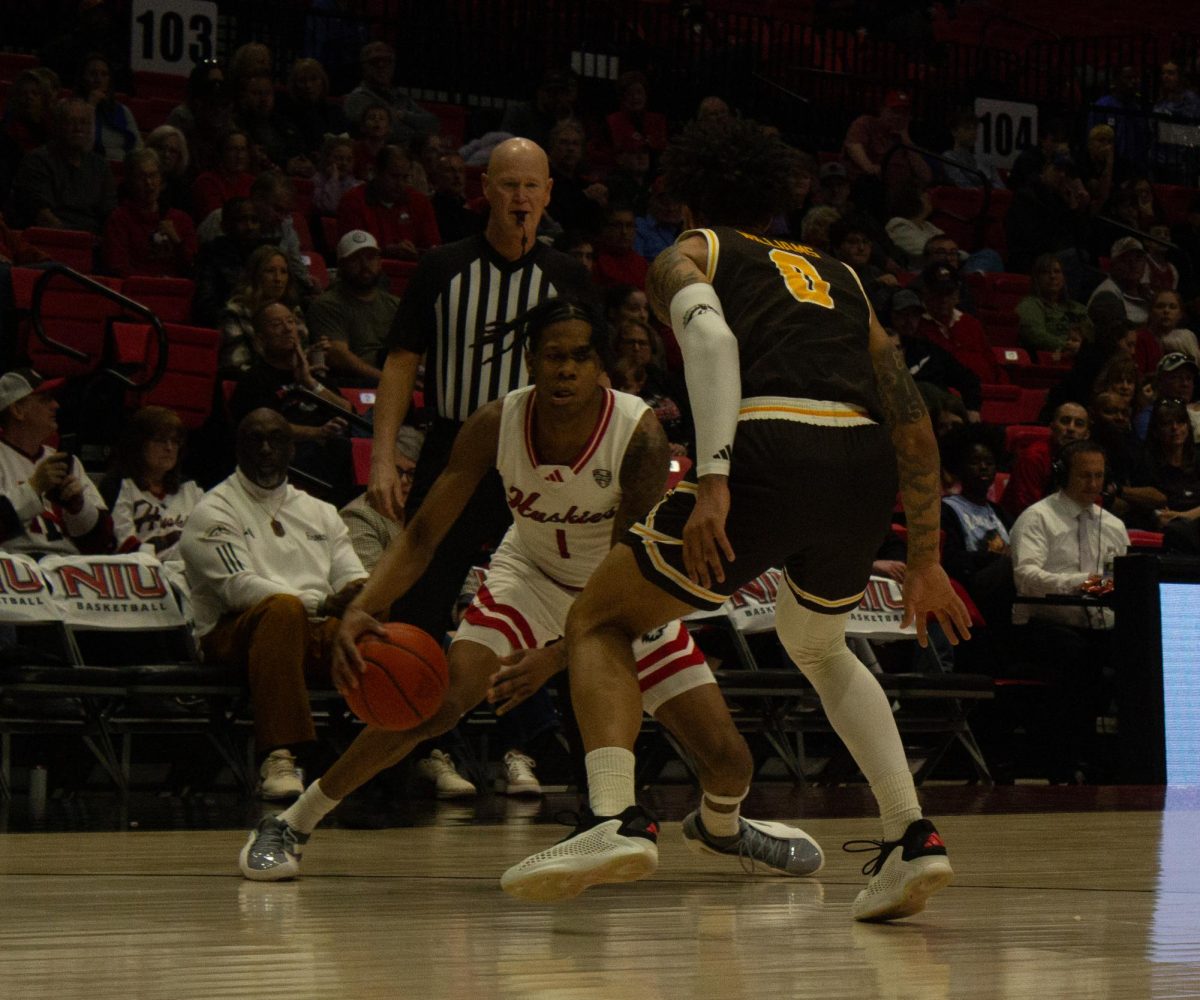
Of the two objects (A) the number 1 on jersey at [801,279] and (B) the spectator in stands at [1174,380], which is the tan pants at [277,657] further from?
(B) the spectator in stands at [1174,380]

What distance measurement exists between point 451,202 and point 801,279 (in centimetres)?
761

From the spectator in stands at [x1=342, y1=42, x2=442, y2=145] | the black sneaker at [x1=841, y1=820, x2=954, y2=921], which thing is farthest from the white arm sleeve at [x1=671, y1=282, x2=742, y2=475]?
the spectator in stands at [x1=342, y1=42, x2=442, y2=145]

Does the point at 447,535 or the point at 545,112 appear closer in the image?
the point at 447,535

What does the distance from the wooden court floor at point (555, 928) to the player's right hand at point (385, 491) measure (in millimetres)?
900

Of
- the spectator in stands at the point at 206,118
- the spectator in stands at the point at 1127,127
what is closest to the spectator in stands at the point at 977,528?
the spectator in stands at the point at 206,118

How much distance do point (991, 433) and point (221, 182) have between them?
Answer: 4.33 metres

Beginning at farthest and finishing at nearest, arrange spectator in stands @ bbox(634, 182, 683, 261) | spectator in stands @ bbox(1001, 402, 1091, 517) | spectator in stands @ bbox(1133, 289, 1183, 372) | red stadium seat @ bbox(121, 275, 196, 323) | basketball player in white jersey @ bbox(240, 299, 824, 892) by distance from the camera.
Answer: spectator in stands @ bbox(1133, 289, 1183, 372) → spectator in stands @ bbox(634, 182, 683, 261) → spectator in stands @ bbox(1001, 402, 1091, 517) → red stadium seat @ bbox(121, 275, 196, 323) → basketball player in white jersey @ bbox(240, 299, 824, 892)

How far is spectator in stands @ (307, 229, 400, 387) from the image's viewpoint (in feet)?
30.4

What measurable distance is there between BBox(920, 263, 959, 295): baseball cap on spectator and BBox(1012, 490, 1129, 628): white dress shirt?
292cm

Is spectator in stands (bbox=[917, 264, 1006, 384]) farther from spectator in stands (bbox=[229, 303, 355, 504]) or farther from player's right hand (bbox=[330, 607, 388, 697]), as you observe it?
player's right hand (bbox=[330, 607, 388, 697])

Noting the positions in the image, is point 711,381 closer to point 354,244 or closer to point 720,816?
point 720,816

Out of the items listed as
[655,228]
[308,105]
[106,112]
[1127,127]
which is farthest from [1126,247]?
[106,112]

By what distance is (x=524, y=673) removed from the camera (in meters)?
4.08

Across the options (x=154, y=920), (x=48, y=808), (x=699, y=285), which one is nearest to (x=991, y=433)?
(x=48, y=808)
